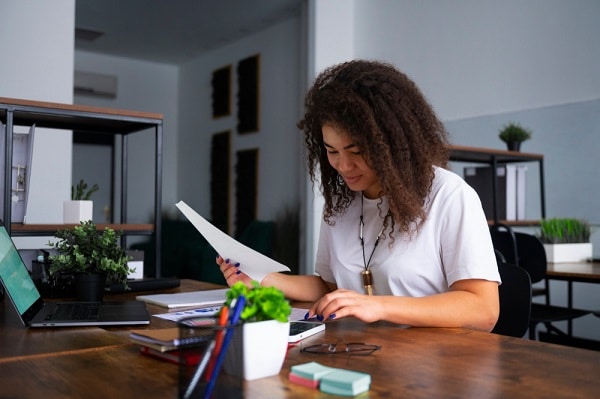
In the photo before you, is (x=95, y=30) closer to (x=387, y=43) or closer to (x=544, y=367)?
(x=387, y=43)

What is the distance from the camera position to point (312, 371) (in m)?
0.88

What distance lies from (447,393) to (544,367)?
0.24 meters

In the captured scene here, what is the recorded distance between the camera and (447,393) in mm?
833

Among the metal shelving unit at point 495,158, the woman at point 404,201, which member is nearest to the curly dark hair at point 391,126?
the woman at point 404,201

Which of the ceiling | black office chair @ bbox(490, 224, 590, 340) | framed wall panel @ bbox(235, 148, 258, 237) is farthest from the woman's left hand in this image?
framed wall panel @ bbox(235, 148, 258, 237)

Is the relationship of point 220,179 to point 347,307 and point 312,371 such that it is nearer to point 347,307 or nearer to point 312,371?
point 347,307

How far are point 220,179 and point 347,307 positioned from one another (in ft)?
20.4

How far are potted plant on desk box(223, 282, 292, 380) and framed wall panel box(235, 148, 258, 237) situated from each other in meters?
→ 5.86

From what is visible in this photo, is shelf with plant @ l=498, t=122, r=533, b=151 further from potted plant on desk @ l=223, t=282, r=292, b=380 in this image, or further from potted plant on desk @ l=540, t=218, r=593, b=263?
potted plant on desk @ l=223, t=282, r=292, b=380

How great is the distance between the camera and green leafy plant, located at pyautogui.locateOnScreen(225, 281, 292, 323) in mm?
874

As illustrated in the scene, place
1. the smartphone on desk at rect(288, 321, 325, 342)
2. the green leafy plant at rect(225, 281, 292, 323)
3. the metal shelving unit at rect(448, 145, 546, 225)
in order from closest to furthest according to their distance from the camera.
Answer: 1. the green leafy plant at rect(225, 281, 292, 323)
2. the smartphone on desk at rect(288, 321, 325, 342)
3. the metal shelving unit at rect(448, 145, 546, 225)

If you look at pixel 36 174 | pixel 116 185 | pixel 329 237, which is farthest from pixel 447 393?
pixel 116 185

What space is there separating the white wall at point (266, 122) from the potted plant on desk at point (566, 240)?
9.87ft

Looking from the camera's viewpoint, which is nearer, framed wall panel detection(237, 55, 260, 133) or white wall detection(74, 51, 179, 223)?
framed wall panel detection(237, 55, 260, 133)
